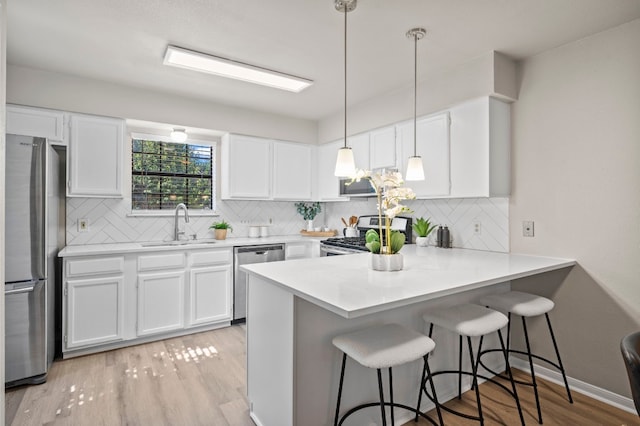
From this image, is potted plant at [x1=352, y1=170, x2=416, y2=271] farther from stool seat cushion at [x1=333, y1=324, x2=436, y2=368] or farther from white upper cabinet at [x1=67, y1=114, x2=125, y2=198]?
white upper cabinet at [x1=67, y1=114, x2=125, y2=198]

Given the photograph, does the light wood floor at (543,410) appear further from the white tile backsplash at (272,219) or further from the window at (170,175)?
the window at (170,175)

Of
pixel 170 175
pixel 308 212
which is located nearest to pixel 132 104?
pixel 170 175

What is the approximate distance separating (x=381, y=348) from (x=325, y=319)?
332mm

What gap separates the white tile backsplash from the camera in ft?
9.80

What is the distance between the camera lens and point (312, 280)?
70.5 inches

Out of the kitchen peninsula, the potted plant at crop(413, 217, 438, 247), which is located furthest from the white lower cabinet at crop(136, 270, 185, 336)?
the potted plant at crop(413, 217, 438, 247)

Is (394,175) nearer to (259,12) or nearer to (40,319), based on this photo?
(259,12)

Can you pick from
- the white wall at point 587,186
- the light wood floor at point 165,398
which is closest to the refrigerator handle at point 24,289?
the light wood floor at point 165,398

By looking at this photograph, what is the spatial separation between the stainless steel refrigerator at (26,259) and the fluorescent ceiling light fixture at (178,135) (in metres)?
1.40

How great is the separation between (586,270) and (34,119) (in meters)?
4.49

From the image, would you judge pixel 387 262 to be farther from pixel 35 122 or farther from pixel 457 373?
pixel 35 122

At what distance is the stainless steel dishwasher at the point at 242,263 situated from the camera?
3.74 meters

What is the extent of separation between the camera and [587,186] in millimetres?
2404

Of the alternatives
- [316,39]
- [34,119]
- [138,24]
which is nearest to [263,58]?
[316,39]
